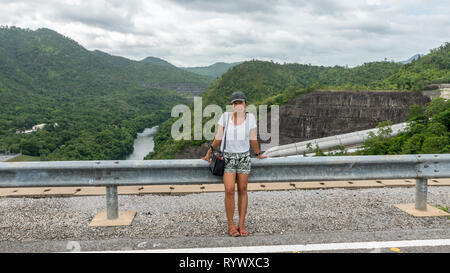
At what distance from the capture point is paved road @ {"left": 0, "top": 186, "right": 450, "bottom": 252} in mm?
3443

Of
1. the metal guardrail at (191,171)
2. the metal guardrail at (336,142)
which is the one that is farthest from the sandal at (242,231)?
the metal guardrail at (336,142)

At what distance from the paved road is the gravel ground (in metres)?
0.01

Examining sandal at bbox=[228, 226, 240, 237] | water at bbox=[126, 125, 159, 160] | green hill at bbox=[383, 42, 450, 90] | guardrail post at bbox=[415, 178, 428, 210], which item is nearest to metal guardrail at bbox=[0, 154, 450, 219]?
guardrail post at bbox=[415, 178, 428, 210]

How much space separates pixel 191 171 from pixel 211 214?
23.8 inches

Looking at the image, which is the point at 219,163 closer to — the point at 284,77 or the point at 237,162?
the point at 237,162

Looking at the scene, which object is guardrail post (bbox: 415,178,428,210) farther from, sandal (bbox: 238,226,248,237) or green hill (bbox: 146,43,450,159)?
green hill (bbox: 146,43,450,159)

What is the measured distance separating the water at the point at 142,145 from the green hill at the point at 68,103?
74.8 inches

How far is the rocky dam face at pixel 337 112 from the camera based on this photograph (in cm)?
4047

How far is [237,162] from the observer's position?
13.0 ft

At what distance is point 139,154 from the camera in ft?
241

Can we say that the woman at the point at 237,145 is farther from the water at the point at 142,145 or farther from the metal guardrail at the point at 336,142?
the water at the point at 142,145

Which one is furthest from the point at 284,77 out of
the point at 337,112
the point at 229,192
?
the point at 229,192
